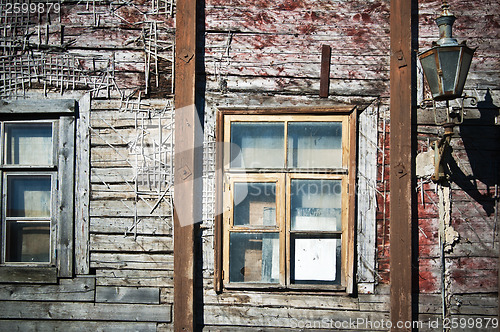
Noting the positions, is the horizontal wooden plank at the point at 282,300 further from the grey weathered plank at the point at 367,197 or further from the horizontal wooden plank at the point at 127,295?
the horizontal wooden plank at the point at 127,295

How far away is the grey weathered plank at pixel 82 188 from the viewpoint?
3.41m

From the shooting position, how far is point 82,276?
11.2 ft

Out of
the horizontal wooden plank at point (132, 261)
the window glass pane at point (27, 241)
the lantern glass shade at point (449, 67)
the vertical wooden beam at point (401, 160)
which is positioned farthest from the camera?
the window glass pane at point (27, 241)

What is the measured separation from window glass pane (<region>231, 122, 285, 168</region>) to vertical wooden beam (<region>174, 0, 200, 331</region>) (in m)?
0.38

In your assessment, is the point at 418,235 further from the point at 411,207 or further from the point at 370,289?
the point at 370,289

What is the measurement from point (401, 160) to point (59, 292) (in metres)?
3.10

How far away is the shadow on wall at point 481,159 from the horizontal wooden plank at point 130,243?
8.30 feet

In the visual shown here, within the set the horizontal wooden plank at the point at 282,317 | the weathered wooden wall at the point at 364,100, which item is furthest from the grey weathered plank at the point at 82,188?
the horizontal wooden plank at the point at 282,317

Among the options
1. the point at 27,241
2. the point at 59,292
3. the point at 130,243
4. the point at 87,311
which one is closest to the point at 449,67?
the point at 130,243

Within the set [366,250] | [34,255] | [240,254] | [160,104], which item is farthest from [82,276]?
[366,250]

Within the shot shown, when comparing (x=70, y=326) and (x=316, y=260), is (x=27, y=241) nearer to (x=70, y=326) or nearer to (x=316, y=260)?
(x=70, y=326)

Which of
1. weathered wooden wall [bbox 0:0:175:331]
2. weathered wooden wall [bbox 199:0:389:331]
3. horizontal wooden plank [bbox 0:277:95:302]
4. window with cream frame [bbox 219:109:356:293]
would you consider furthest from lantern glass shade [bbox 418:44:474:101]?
horizontal wooden plank [bbox 0:277:95:302]

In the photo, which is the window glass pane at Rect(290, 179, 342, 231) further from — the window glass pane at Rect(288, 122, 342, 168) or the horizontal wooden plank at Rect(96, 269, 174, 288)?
the horizontal wooden plank at Rect(96, 269, 174, 288)

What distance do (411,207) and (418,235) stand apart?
0.24m
